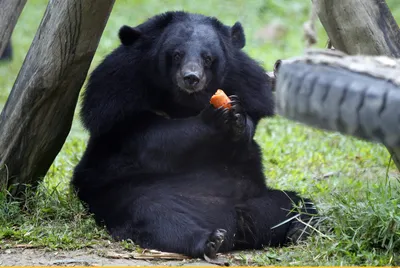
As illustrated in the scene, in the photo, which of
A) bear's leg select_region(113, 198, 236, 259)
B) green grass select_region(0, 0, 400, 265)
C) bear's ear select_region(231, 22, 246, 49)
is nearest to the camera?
green grass select_region(0, 0, 400, 265)

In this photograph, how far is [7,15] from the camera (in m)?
4.67

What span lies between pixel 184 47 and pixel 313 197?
1.57 m

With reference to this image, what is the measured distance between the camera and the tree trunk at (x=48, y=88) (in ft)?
14.5

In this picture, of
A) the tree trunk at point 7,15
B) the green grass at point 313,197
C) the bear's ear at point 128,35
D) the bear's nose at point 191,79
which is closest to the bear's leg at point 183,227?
the green grass at point 313,197

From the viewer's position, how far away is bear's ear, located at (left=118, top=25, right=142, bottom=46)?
494cm

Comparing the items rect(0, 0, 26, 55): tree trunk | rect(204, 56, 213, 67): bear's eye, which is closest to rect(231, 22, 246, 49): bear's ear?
rect(204, 56, 213, 67): bear's eye

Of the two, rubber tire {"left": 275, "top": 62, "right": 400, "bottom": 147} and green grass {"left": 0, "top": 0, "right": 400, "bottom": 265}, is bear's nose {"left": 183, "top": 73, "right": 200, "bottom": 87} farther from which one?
rubber tire {"left": 275, "top": 62, "right": 400, "bottom": 147}

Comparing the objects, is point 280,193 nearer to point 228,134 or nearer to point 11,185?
point 228,134

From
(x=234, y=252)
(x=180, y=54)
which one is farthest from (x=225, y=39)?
(x=234, y=252)

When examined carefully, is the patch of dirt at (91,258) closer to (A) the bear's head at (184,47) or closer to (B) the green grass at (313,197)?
(B) the green grass at (313,197)

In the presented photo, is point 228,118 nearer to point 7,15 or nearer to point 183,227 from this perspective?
point 183,227

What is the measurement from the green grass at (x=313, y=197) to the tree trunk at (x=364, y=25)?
0.60m

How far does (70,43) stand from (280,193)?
177 centimetres

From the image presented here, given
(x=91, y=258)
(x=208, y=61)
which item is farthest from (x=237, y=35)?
(x=91, y=258)
